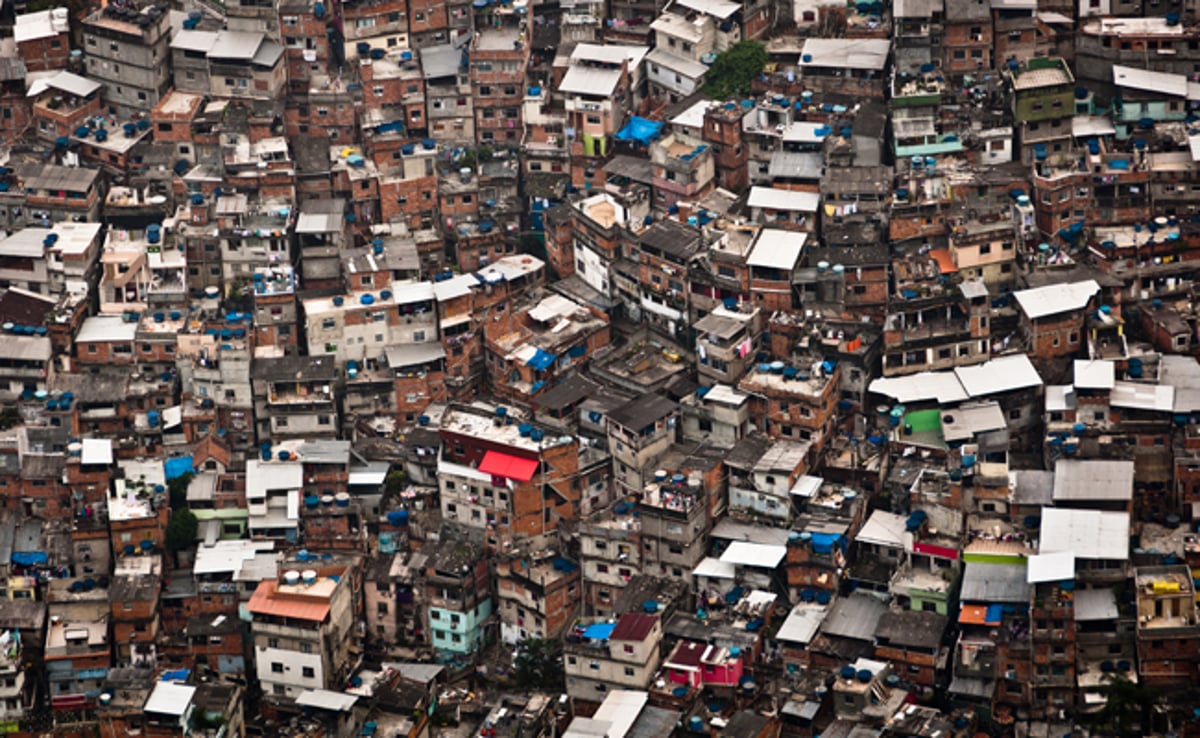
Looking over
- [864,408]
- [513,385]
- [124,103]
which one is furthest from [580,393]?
[124,103]

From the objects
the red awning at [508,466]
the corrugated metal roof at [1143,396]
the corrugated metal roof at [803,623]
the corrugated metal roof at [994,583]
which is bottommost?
the corrugated metal roof at [803,623]

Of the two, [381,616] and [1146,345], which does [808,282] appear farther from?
[381,616]

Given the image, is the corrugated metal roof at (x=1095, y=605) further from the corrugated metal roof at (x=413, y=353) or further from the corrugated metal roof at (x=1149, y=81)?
the corrugated metal roof at (x=413, y=353)

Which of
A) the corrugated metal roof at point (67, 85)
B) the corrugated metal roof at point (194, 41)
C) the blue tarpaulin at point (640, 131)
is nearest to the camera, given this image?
the blue tarpaulin at point (640, 131)

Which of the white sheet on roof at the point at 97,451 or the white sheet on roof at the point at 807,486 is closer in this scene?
the white sheet on roof at the point at 807,486

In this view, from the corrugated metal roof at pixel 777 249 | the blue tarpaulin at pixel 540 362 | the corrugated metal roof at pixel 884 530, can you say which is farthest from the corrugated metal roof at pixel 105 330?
the corrugated metal roof at pixel 884 530

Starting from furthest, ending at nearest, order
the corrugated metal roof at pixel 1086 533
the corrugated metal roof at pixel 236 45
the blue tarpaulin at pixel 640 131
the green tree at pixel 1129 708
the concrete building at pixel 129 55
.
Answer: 1. the concrete building at pixel 129 55
2. the corrugated metal roof at pixel 236 45
3. the blue tarpaulin at pixel 640 131
4. the corrugated metal roof at pixel 1086 533
5. the green tree at pixel 1129 708

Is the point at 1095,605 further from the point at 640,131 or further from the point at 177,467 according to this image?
the point at 177,467

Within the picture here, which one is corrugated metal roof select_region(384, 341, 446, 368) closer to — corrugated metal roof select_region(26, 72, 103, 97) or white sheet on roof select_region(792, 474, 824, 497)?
white sheet on roof select_region(792, 474, 824, 497)

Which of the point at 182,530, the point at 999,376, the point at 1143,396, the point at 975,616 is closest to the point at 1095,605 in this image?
the point at 975,616
